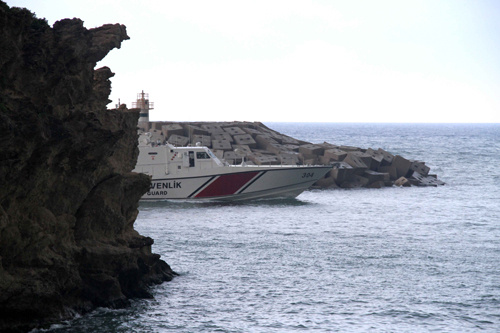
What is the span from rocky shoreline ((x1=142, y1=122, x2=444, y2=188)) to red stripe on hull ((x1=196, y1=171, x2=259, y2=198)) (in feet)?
23.9

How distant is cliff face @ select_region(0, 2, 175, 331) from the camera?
40.0ft

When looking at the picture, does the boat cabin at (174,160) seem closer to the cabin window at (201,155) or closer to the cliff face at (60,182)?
the cabin window at (201,155)

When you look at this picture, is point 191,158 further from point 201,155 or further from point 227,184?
point 227,184

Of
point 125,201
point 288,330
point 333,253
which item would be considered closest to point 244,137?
point 333,253

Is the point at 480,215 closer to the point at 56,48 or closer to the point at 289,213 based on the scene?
the point at 289,213

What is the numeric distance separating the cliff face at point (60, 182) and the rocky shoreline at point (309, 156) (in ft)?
85.2

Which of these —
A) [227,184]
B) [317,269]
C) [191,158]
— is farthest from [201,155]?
[317,269]

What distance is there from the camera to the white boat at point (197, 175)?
34031 millimetres

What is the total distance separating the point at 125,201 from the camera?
53.8 ft

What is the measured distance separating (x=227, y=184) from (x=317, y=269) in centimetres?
1611

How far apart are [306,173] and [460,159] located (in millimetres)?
40343

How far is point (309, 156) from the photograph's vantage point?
48.7 meters

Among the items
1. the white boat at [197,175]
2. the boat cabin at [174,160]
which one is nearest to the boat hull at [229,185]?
the white boat at [197,175]

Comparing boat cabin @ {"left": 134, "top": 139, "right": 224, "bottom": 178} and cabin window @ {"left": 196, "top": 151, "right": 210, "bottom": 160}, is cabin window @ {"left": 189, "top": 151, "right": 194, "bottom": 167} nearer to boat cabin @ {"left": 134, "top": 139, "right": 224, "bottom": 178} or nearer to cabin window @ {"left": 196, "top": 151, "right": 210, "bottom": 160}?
boat cabin @ {"left": 134, "top": 139, "right": 224, "bottom": 178}
